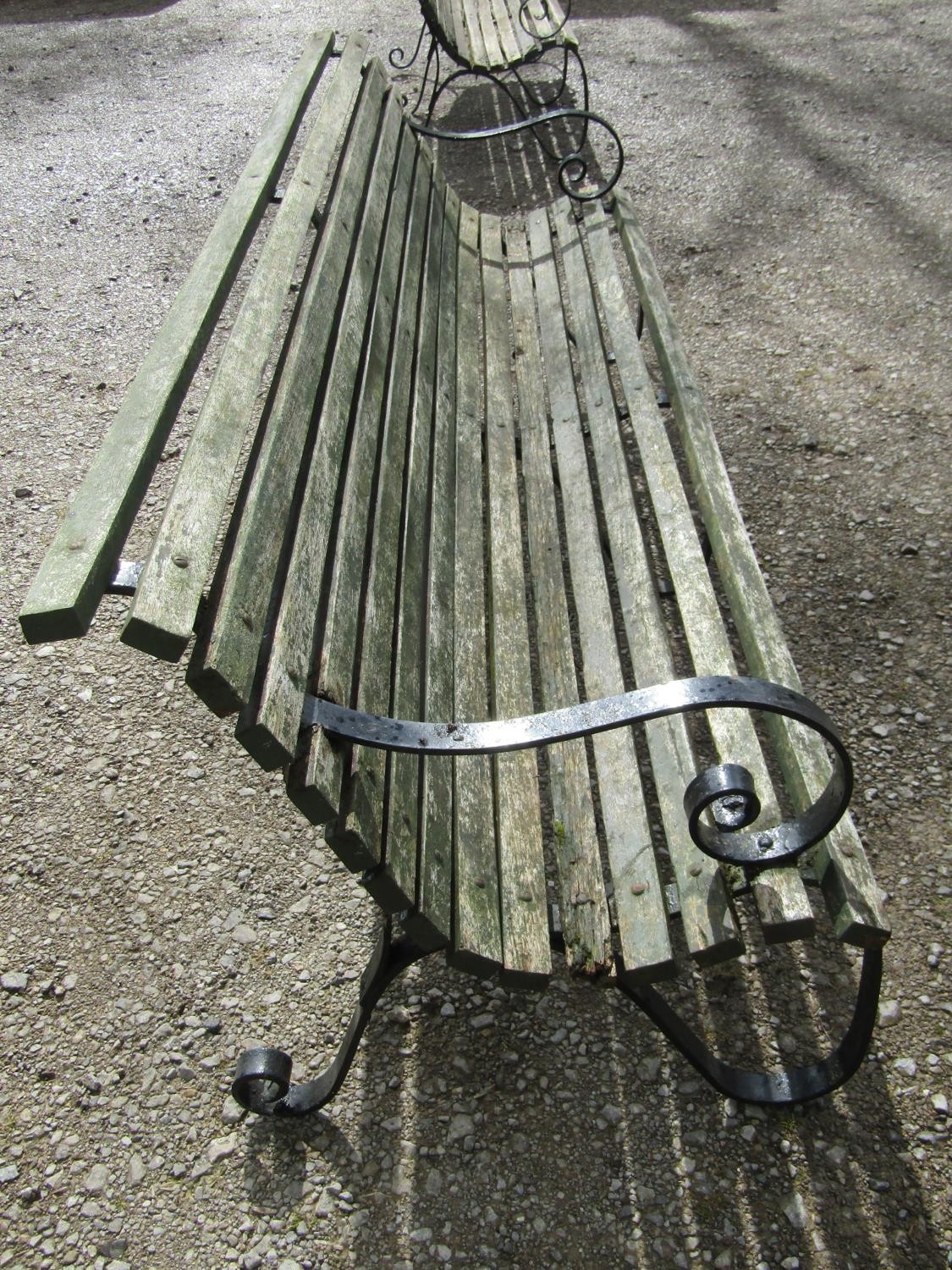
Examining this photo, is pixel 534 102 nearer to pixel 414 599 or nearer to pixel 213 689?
pixel 414 599

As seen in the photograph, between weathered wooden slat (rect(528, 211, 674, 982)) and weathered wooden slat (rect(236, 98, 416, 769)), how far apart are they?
50cm

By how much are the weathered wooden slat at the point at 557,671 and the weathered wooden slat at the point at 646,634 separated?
0.12 m

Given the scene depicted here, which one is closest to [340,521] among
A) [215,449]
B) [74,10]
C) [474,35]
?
[215,449]

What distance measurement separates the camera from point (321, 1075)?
6.52ft

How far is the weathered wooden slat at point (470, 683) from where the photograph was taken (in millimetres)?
1594

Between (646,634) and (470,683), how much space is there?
15.4 inches

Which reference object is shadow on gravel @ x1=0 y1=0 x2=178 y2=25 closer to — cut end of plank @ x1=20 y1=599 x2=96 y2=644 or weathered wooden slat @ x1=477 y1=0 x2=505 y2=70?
weathered wooden slat @ x1=477 y1=0 x2=505 y2=70

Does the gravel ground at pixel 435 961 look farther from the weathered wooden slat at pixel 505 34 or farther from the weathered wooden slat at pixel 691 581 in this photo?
the weathered wooden slat at pixel 505 34

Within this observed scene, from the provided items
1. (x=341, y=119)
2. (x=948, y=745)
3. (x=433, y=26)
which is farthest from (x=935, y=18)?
(x=948, y=745)

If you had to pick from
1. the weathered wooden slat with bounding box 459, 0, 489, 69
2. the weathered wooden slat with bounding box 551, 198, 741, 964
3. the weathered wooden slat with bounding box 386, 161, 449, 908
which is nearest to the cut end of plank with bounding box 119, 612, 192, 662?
the weathered wooden slat with bounding box 386, 161, 449, 908

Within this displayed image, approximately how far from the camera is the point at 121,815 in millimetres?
2557

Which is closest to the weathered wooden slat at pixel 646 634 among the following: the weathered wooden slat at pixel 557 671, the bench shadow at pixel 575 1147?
the weathered wooden slat at pixel 557 671

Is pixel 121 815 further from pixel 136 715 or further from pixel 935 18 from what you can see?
pixel 935 18

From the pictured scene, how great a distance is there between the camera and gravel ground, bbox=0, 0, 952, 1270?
6.07 ft
